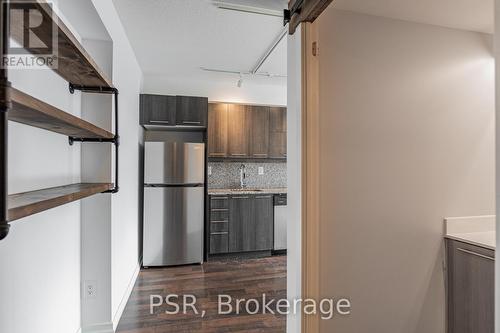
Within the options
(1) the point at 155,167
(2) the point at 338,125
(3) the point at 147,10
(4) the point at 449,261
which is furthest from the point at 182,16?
(4) the point at 449,261

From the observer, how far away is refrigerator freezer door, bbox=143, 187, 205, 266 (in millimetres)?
3623

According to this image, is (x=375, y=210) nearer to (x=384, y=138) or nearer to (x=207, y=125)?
(x=384, y=138)

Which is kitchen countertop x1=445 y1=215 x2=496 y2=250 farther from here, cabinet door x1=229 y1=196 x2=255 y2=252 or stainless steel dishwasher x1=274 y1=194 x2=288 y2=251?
cabinet door x1=229 y1=196 x2=255 y2=252

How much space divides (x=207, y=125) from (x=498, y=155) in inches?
134

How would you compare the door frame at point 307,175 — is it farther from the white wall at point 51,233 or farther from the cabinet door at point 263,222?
the cabinet door at point 263,222

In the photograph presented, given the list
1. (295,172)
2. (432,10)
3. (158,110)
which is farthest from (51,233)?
(432,10)

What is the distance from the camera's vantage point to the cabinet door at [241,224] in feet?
13.1

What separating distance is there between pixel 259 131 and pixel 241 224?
1474 mm

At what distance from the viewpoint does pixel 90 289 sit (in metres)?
2.07

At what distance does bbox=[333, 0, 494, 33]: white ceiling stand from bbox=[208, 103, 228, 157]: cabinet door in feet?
8.85

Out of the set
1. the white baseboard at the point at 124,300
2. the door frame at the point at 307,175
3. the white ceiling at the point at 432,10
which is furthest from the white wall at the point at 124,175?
the white ceiling at the point at 432,10

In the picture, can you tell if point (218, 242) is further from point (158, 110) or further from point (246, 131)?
point (158, 110)

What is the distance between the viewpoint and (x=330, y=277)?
69.1 inches

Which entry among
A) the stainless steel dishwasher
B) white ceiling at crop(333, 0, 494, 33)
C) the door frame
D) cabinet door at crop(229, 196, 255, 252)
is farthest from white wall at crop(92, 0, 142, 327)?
the stainless steel dishwasher
